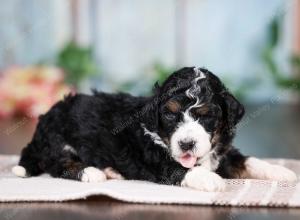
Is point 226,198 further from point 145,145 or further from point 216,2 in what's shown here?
point 216,2

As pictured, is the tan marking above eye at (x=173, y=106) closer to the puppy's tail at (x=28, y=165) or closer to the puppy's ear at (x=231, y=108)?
the puppy's ear at (x=231, y=108)

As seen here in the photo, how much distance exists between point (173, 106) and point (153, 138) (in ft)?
1.19

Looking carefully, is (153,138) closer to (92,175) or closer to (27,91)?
(92,175)

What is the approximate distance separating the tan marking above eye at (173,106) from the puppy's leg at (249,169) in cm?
63

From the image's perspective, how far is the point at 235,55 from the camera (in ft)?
39.6

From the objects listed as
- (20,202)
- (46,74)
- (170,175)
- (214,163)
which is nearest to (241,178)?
(214,163)

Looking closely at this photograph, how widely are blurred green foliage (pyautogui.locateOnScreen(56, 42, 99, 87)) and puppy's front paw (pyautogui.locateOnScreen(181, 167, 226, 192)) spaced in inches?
277

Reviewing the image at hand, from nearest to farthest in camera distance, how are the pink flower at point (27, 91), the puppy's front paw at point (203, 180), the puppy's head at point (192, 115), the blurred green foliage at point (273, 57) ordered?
the puppy's front paw at point (203, 180) → the puppy's head at point (192, 115) → the pink flower at point (27, 91) → the blurred green foliage at point (273, 57)

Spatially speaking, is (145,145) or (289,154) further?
(289,154)

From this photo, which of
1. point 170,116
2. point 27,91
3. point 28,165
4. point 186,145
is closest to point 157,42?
point 27,91

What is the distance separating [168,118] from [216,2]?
785 cm

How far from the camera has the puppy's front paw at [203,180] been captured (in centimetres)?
432

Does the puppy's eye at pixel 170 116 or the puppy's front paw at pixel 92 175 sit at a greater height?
the puppy's eye at pixel 170 116

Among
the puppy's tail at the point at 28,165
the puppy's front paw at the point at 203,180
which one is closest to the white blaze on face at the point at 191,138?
the puppy's front paw at the point at 203,180
